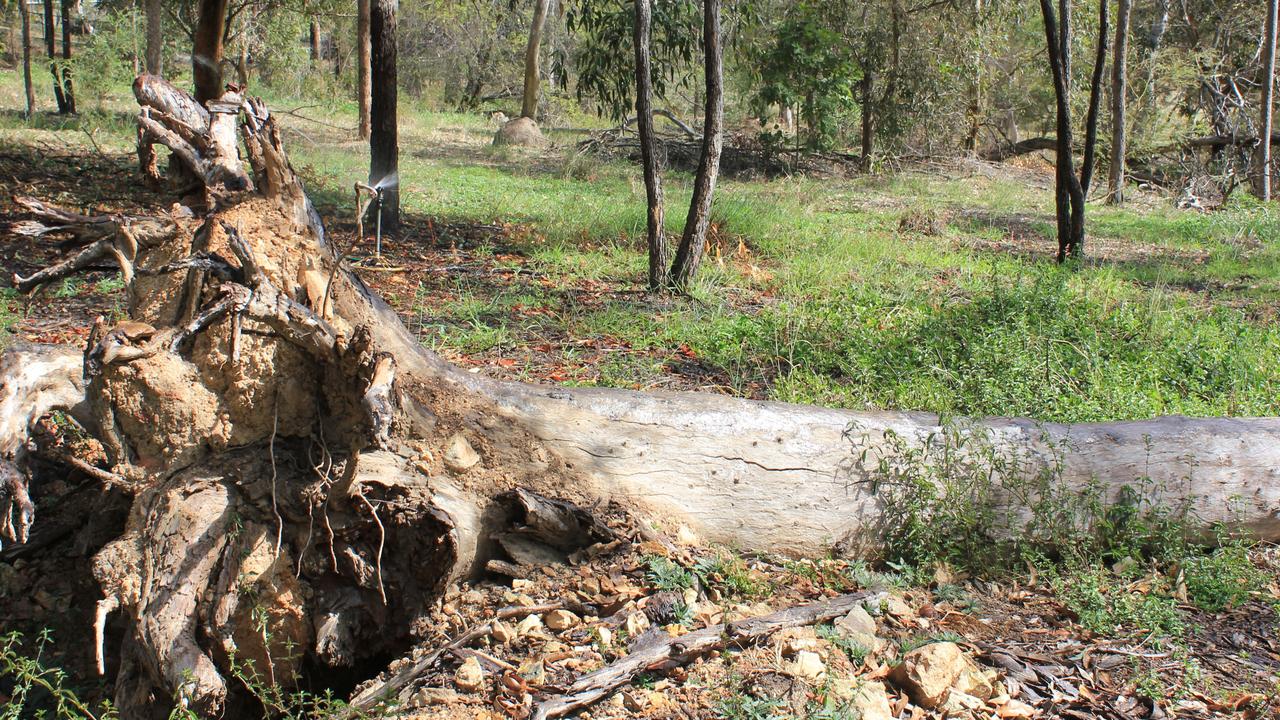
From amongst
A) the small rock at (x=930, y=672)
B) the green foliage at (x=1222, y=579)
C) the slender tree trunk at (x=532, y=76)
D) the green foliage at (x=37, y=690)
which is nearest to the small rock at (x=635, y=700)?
the small rock at (x=930, y=672)

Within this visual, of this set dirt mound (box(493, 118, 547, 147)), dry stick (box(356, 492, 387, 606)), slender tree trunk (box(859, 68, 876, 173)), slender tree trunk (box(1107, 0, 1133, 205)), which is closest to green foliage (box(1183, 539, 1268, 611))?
dry stick (box(356, 492, 387, 606))

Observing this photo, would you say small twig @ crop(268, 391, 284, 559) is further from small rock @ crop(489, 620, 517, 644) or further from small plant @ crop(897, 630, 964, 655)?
small plant @ crop(897, 630, 964, 655)

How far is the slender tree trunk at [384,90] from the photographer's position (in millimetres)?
8398

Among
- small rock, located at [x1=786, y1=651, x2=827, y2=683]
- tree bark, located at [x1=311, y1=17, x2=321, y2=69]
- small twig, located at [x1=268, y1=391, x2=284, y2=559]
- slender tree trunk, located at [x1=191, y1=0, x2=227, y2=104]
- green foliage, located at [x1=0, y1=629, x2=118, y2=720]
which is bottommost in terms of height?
green foliage, located at [x1=0, y1=629, x2=118, y2=720]

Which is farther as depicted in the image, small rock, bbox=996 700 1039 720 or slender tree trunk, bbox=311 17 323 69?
slender tree trunk, bbox=311 17 323 69

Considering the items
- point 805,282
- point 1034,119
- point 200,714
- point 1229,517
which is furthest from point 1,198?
point 1034,119

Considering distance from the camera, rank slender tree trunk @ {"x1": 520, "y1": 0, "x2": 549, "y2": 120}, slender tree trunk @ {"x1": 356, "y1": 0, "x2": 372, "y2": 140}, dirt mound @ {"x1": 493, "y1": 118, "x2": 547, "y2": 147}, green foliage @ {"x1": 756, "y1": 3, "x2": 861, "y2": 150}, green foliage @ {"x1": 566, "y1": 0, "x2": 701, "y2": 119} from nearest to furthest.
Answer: green foliage @ {"x1": 566, "y1": 0, "x2": 701, "y2": 119}
green foliage @ {"x1": 756, "y1": 3, "x2": 861, "y2": 150}
slender tree trunk @ {"x1": 356, "y1": 0, "x2": 372, "y2": 140}
dirt mound @ {"x1": 493, "y1": 118, "x2": 547, "y2": 147}
slender tree trunk @ {"x1": 520, "y1": 0, "x2": 549, "y2": 120}

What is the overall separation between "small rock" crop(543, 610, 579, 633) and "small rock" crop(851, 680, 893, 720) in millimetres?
943

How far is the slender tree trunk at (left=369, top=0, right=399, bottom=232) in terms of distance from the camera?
840 centimetres

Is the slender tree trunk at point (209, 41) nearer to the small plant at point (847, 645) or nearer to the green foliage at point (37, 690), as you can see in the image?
the green foliage at point (37, 690)

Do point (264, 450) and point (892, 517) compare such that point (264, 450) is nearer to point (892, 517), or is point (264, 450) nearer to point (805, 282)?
point (892, 517)

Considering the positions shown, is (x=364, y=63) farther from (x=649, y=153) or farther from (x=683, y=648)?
(x=683, y=648)

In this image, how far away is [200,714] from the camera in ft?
9.90

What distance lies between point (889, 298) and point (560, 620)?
4514mm
